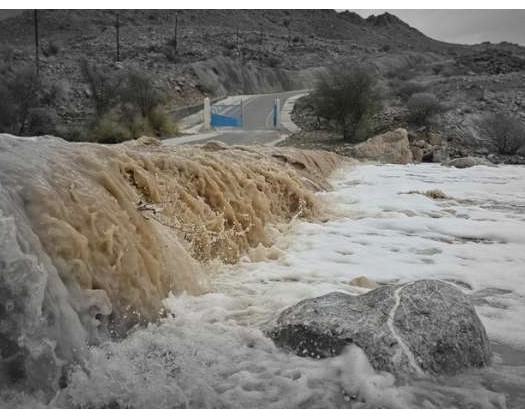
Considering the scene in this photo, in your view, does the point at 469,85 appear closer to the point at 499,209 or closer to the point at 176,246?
the point at 499,209

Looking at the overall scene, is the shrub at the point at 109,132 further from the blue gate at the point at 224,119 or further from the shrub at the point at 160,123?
the blue gate at the point at 224,119

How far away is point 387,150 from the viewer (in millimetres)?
14508

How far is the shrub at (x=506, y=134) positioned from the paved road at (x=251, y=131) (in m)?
6.75

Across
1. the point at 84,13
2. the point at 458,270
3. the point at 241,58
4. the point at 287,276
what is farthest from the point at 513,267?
the point at 84,13

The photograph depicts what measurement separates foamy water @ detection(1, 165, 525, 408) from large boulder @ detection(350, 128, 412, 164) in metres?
6.90

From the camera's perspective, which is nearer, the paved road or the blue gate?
the paved road

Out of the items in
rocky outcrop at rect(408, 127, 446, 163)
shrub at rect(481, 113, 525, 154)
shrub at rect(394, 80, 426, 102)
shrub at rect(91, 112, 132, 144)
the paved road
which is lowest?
the paved road

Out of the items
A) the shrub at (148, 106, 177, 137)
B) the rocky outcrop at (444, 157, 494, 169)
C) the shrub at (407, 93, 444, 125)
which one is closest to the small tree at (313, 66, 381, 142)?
the shrub at (407, 93, 444, 125)

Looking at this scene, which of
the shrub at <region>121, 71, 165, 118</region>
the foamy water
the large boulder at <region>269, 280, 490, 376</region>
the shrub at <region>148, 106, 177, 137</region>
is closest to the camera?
the foamy water

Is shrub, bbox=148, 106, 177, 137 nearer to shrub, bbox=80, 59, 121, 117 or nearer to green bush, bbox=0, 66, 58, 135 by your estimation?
shrub, bbox=80, 59, 121, 117

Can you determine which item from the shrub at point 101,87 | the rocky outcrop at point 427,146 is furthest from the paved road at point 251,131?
the rocky outcrop at point 427,146

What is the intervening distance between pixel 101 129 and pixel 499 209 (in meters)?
12.1

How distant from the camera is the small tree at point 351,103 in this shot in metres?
18.7

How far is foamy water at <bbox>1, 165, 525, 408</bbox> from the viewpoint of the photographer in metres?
2.67
